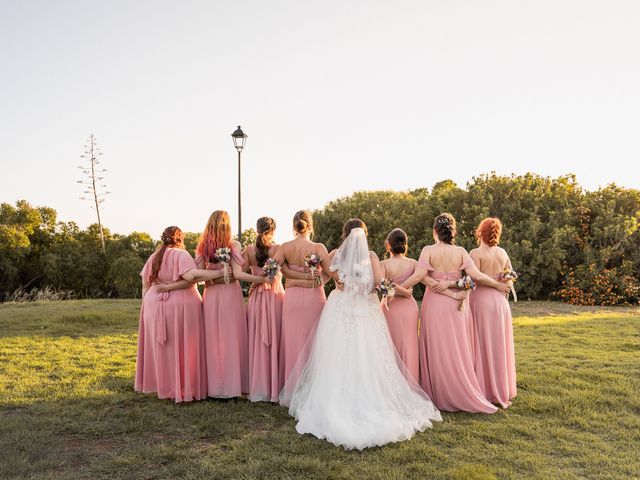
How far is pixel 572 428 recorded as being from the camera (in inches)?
253

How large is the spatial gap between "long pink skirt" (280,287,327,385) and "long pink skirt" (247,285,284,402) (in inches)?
7.1

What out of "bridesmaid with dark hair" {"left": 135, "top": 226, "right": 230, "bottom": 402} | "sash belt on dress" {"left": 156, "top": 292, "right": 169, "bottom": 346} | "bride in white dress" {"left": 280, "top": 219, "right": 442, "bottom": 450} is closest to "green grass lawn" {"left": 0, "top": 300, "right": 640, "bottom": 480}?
"bride in white dress" {"left": 280, "top": 219, "right": 442, "bottom": 450}

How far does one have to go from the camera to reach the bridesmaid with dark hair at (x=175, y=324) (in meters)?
7.51

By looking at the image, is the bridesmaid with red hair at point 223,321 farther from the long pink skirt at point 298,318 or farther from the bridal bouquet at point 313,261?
the bridal bouquet at point 313,261

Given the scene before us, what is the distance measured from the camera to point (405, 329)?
7262 mm

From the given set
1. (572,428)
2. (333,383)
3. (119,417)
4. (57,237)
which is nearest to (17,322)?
(119,417)

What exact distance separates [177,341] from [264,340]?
3.84ft

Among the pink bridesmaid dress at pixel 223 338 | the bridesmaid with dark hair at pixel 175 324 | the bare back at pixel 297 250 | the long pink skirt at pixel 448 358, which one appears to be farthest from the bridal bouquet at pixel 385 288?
the bridesmaid with dark hair at pixel 175 324

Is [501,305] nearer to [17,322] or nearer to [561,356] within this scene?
[561,356]

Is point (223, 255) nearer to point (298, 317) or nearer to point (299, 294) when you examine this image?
point (299, 294)

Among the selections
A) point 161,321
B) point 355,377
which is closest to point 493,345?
point 355,377

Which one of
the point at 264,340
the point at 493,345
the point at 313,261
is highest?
the point at 313,261

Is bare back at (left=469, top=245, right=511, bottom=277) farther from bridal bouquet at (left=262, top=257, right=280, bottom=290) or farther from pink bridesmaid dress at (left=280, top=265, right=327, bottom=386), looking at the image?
bridal bouquet at (left=262, top=257, right=280, bottom=290)

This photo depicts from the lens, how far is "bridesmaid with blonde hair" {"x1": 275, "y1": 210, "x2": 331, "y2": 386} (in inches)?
295
